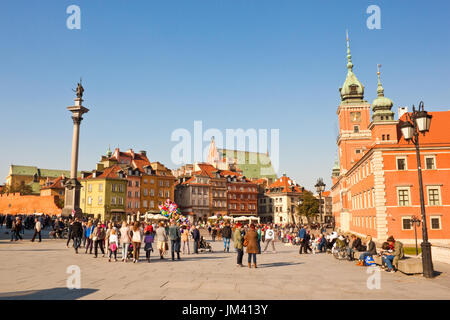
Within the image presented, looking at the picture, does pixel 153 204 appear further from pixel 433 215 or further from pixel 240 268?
pixel 240 268

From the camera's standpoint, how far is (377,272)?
44.4 feet

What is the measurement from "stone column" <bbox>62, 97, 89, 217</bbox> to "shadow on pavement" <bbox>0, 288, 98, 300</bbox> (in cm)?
2316

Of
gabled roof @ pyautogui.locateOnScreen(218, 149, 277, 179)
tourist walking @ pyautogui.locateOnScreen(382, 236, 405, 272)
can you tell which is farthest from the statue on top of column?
gabled roof @ pyautogui.locateOnScreen(218, 149, 277, 179)

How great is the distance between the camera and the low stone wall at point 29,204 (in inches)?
3010

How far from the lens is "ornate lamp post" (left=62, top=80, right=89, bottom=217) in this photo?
3120 cm

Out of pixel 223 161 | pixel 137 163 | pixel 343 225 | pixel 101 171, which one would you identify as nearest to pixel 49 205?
pixel 101 171

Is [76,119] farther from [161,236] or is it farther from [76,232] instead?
[161,236]

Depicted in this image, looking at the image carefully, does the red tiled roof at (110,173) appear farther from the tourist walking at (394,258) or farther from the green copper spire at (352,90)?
the tourist walking at (394,258)

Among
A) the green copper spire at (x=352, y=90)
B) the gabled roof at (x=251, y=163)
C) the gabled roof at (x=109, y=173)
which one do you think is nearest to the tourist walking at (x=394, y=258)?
the green copper spire at (x=352, y=90)

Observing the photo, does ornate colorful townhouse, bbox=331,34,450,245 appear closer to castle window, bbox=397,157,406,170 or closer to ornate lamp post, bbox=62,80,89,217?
castle window, bbox=397,157,406,170

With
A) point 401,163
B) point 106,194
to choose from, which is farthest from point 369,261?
point 106,194

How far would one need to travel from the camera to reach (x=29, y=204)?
8081cm

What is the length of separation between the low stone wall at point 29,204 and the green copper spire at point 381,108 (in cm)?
6264

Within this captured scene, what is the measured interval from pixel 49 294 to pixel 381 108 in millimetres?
47348
